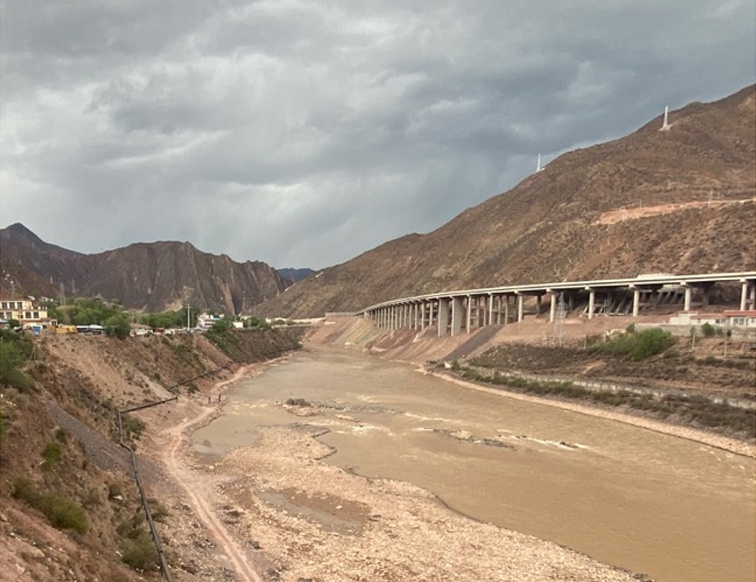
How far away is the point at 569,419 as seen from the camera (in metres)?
43.9

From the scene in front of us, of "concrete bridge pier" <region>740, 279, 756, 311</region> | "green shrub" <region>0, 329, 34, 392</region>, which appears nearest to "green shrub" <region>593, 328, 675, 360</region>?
"concrete bridge pier" <region>740, 279, 756, 311</region>

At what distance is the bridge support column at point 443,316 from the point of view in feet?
328

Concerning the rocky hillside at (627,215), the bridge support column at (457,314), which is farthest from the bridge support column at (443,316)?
the rocky hillside at (627,215)

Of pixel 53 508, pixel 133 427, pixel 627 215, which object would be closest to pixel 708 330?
pixel 133 427

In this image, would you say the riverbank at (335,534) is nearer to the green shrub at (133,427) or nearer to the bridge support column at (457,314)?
the green shrub at (133,427)

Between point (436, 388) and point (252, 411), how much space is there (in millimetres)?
25125

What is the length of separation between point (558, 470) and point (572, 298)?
58.9m

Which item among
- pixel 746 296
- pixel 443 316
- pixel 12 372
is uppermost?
pixel 746 296

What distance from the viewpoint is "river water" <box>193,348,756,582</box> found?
784 inches

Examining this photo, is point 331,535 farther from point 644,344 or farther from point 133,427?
point 644,344

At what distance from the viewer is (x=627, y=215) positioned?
371ft

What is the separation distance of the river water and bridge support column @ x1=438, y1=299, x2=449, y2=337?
4686 centimetres

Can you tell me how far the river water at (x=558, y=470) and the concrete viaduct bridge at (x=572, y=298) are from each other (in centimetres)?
2884

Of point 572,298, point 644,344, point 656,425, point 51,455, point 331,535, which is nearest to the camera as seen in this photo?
point 51,455
